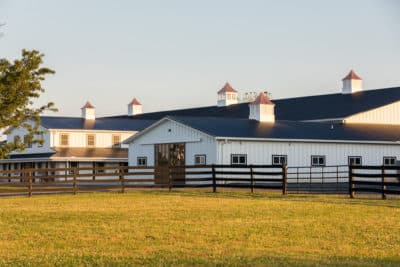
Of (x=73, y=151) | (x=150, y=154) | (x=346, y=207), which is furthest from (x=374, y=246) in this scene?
(x=73, y=151)

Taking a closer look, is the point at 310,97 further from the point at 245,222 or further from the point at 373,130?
the point at 245,222

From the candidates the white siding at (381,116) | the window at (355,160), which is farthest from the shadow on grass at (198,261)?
the white siding at (381,116)

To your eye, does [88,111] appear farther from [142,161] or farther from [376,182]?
[376,182]

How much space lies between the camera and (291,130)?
1849 inches

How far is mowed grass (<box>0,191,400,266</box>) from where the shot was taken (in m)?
14.0

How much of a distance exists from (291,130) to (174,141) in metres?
6.58

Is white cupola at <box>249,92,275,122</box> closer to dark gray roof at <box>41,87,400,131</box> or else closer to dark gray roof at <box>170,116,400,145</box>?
dark gray roof at <box>170,116,400,145</box>

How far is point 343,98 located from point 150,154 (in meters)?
17.0

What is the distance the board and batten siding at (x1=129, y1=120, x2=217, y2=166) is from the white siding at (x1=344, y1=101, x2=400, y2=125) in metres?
11.9

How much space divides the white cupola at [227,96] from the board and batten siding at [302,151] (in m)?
22.9

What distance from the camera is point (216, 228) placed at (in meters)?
18.7

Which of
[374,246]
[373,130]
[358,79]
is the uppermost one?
[358,79]

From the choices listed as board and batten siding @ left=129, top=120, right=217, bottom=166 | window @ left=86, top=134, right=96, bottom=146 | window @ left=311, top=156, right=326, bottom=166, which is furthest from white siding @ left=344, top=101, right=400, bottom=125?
window @ left=86, top=134, right=96, bottom=146

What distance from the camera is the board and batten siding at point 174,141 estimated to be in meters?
43.5
